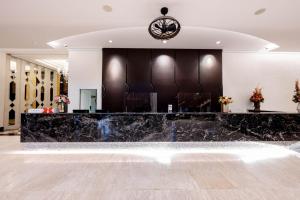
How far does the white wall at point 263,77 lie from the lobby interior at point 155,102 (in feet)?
0.11

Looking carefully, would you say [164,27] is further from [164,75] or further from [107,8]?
[164,75]

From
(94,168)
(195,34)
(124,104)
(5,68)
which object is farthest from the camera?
(5,68)

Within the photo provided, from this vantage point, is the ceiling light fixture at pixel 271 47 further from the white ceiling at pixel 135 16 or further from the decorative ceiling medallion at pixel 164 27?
the decorative ceiling medallion at pixel 164 27

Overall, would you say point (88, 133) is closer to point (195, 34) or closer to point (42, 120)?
point (42, 120)

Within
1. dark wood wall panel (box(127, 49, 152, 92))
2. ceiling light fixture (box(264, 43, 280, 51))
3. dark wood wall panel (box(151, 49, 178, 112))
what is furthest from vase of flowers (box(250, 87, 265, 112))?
dark wood wall panel (box(127, 49, 152, 92))

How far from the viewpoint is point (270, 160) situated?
3680 mm

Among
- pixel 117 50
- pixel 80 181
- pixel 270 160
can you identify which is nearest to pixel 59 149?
pixel 80 181

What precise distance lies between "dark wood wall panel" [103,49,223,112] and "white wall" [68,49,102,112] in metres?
0.38

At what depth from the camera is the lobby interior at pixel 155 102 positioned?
269 cm

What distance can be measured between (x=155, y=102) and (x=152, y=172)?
12.4 ft

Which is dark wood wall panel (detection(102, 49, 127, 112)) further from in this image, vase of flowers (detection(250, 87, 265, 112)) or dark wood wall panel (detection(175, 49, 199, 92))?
vase of flowers (detection(250, 87, 265, 112))

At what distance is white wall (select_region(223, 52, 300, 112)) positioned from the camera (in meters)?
6.88

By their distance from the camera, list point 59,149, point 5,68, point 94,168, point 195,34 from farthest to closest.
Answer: point 5,68 → point 195,34 → point 59,149 → point 94,168

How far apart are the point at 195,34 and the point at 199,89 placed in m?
1.86
